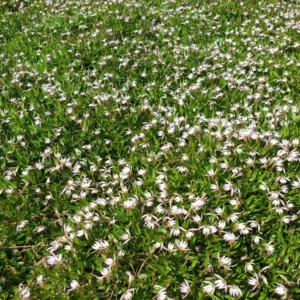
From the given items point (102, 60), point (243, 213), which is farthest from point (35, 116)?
point (243, 213)

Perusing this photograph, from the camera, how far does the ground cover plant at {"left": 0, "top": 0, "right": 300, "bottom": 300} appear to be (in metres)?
2.70

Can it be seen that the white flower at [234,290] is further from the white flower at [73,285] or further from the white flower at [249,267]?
the white flower at [73,285]

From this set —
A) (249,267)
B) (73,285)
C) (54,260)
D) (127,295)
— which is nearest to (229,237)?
(249,267)

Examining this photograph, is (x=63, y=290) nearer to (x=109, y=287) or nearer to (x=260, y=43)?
(x=109, y=287)

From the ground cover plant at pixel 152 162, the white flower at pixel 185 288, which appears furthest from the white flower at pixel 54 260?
the white flower at pixel 185 288

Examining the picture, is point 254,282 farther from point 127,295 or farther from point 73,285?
point 73,285

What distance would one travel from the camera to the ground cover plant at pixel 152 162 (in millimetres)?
2697

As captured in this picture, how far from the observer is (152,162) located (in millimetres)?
3719

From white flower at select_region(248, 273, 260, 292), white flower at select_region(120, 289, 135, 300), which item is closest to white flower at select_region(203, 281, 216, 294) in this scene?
white flower at select_region(248, 273, 260, 292)

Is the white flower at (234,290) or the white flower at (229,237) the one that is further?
the white flower at (229,237)

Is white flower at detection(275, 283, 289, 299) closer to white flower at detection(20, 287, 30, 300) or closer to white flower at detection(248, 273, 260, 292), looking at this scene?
white flower at detection(248, 273, 260, 292)

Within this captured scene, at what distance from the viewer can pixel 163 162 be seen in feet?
12.4

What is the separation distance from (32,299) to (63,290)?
0.22 meters

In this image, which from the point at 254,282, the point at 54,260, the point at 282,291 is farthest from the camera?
the point at 54,260
